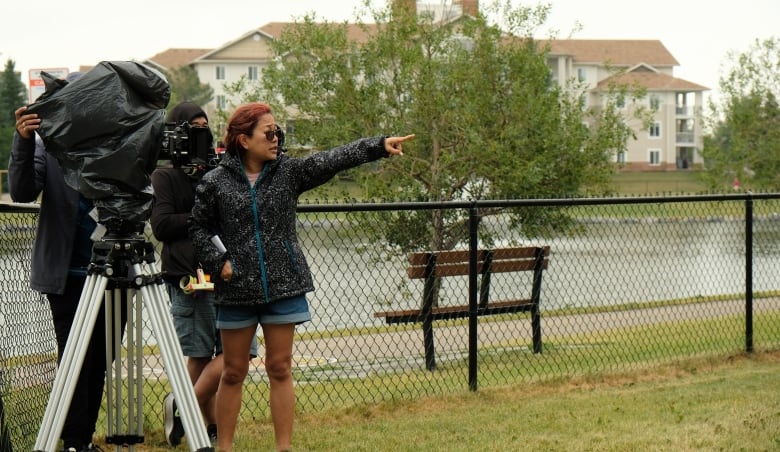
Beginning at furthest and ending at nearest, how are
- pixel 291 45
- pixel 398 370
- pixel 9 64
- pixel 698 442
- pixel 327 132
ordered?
pixel 9 64 < pixel 291 45 < pixel 327 132 < pixel 398 370 < pixel 698 442

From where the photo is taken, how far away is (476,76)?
15.9 metres

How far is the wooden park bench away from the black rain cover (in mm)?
4812

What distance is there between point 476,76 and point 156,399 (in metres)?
9.52

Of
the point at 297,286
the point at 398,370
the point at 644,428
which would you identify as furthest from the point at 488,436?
the point at 398,370

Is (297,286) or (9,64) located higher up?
(9,64)

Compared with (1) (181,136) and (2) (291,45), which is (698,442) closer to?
(1) (181,136)

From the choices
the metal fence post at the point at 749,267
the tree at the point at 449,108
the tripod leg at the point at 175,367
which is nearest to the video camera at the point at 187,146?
the tripod leg at the point at 175,367

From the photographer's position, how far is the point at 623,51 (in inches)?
3866

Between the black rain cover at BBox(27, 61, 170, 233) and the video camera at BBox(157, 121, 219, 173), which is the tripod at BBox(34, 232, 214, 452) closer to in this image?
the black rain cover at BBox(27, 61, 170, 233)

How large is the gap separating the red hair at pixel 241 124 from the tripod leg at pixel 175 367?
3.45 ft

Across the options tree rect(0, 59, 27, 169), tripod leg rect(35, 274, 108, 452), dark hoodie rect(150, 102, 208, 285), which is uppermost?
tree rect(0, 59, 27, 169)

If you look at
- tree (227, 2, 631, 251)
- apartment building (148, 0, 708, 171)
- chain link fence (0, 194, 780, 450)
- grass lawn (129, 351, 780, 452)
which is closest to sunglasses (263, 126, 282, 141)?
chain link fence (0, 194, 780, 450)

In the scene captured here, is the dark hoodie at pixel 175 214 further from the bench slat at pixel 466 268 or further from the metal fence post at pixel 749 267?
the metal fence post at pixel 749 267

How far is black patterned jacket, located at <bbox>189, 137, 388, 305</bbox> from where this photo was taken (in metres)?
4.85
